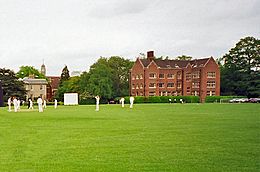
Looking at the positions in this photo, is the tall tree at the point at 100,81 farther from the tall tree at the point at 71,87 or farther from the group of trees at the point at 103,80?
the tall tree at the point at 71,87

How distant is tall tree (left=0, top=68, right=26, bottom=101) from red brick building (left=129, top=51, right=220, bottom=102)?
28747mm

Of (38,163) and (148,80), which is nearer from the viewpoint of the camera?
(38,163)

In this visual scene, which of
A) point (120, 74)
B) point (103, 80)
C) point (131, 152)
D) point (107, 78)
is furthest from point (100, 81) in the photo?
point (131, 152)

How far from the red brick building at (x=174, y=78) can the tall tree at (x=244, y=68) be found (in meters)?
3.16

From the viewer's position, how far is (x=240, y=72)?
274 feet

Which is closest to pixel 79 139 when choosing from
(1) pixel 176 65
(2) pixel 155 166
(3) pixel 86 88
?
(2) pixel 155 166

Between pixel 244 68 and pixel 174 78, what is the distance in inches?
662

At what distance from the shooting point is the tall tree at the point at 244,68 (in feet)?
263

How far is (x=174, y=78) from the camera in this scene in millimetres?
91750

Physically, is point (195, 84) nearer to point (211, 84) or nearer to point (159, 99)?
point (211, 84)

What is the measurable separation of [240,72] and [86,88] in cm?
3394

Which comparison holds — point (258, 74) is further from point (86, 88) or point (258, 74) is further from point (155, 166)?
point (155, 166)

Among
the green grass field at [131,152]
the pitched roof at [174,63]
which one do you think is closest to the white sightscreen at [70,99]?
the pitched roof at [174,63]

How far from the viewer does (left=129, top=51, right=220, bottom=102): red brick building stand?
285 ft
